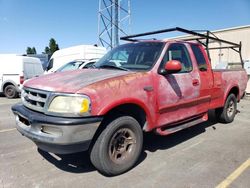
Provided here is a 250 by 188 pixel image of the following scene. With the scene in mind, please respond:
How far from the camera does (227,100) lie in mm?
6293

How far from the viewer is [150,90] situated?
3752 millimetres

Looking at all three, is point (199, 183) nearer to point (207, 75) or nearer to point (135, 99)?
point (135, 99)

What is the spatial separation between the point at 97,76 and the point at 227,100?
13.5 ft

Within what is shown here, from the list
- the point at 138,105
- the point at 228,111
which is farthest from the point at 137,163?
the point at 228,111

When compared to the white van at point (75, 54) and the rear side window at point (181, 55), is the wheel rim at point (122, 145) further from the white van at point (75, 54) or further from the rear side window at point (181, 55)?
the white van at point (75, 54)

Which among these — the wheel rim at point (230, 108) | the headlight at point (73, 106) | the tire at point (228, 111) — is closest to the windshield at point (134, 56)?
the headlight at point (73, 106)

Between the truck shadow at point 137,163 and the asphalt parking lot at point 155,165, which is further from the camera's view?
the truck shadow at point 137,163

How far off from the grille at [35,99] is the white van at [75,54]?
10847mm

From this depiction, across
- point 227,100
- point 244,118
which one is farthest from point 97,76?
point 244,118

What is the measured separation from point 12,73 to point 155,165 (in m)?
10.3

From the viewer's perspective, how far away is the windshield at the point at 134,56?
411 cm

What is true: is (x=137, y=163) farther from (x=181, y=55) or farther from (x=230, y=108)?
(x=230, y=108)

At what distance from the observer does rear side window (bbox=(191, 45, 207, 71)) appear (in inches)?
196

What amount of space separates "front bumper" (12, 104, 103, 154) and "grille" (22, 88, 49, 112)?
13 centimetres
